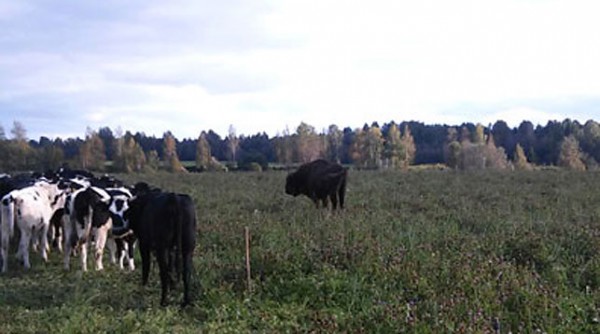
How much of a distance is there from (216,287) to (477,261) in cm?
401

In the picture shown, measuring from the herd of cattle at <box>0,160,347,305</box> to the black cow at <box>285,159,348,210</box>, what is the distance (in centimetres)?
614

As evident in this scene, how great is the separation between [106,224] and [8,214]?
76.7 inches

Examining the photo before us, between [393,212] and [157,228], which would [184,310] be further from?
[393,212]

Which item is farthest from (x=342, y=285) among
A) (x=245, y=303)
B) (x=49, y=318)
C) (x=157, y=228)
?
(x=49, y=318)

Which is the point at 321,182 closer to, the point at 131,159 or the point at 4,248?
the point at 4,248

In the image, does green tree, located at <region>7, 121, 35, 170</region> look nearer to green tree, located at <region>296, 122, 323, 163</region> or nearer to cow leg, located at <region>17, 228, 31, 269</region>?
green tree, located at <region>296, 122, 323, 163</region>

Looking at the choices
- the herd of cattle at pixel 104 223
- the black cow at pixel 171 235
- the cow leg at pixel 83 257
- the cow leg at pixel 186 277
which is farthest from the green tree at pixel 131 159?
the cow leg at pixel 186 277

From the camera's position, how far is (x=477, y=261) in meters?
9.70

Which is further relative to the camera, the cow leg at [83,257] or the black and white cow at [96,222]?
the black and white cow at [96,222]

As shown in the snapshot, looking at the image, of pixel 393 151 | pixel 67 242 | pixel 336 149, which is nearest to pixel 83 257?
pixel 67 242

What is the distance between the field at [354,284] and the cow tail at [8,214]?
2.82 feet

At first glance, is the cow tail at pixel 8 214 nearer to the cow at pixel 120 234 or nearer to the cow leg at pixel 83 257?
the cow leg at pixel 83 257

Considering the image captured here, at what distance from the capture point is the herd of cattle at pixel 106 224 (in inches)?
380

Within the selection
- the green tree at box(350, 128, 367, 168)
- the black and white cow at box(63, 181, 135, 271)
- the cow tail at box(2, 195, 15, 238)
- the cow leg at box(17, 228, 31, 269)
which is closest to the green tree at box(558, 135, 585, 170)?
the green tree at box(350, 128, 367, 168)
